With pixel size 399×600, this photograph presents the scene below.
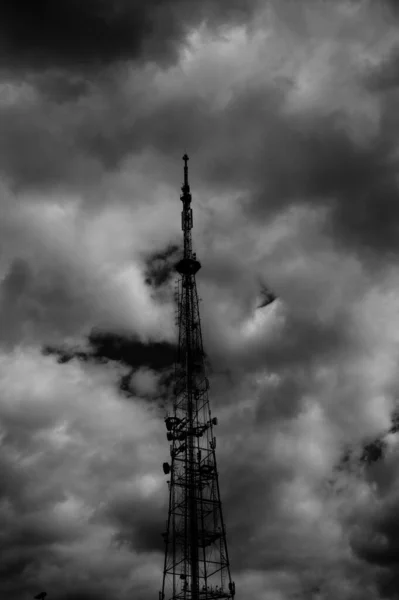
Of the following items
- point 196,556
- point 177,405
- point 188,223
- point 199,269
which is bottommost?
point 196,556

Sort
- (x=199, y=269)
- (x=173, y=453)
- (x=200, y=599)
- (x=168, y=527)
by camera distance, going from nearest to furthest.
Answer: (x=200, y=599), (x=168, y=527), (x=173, y=453), (x=199, y=269)

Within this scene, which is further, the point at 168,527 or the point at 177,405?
the point at 177,405

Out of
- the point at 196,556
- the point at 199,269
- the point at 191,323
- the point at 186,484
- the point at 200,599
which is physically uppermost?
the point at 199,269

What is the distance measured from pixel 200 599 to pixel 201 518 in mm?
9762

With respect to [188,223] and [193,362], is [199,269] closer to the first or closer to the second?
[188,223]

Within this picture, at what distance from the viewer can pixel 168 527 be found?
83312 millimetres

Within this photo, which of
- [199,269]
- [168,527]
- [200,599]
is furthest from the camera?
[199,269]

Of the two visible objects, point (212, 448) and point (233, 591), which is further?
point (212, 448)

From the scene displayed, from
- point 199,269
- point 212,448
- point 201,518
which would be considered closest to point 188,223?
point 199,269

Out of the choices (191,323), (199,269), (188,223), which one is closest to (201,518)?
(191,323)

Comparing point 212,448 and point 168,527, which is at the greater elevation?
point 212,448

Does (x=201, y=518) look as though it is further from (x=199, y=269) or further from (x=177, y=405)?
(x=199, y=269)

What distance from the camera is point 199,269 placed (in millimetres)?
96688

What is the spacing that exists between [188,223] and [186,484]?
36565 mm
